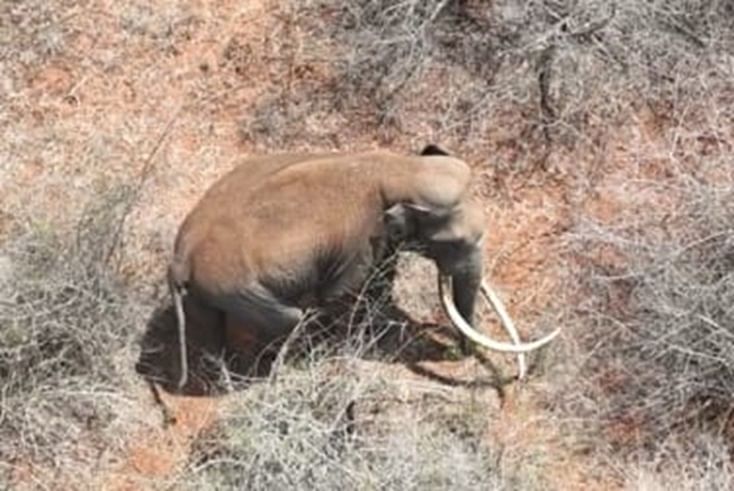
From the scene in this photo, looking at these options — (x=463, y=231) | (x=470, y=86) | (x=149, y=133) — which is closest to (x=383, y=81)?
(x=470, y=86)

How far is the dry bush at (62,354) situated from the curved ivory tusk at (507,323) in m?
1.41

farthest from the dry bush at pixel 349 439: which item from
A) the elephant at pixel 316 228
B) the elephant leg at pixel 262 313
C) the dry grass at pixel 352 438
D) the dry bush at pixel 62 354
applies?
the dry bush at pixel 62 354

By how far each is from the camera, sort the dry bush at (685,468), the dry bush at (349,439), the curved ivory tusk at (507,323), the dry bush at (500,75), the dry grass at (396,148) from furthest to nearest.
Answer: the dry bush at (500,75) → the curved ivory tusk at (507,323) → the dry grass at (396,148) → the dry bush at (685,468) → the dry bush at (349,439)

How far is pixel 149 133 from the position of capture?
7336 mm

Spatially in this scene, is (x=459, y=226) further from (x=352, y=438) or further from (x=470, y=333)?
(x=352, y=438)

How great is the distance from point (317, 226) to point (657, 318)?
1.40 metres

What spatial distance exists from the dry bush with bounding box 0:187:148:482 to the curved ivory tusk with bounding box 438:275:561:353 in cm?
125

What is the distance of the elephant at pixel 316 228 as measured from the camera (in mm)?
6016

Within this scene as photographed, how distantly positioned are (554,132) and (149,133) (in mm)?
1751

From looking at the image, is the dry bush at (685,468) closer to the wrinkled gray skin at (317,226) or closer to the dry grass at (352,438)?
the dry grass at (352,438)

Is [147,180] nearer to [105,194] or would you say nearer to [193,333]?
[105,194]

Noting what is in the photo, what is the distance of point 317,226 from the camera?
610 cm

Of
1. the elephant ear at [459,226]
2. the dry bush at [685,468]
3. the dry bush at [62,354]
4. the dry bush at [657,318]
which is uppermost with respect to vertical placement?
the elephant ear at [459,226]

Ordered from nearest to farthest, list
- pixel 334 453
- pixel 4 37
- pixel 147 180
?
1. pixel 334 453
2. pixel 147 180
3. pixel 4 37
